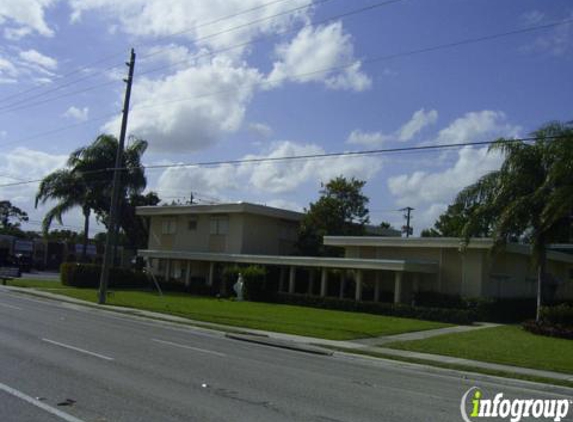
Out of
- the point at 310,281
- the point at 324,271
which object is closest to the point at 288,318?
the point at 324,271

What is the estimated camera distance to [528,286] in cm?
3725

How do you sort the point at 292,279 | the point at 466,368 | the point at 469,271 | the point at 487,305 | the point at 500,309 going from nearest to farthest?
the point at 466,368, the point at 487,305, the point at 500,309, the point at 469,271, the point at 292,279

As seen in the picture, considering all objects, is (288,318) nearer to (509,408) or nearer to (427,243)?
(427,243)

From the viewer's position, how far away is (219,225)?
4475cm

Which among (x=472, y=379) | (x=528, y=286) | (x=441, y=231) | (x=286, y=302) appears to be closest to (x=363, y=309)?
(x=286, y=302)

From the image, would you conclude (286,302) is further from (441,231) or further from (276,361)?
(441,231)

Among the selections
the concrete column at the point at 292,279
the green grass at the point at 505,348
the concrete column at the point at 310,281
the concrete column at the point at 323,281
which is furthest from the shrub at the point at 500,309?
the concrete column at the point at 292,279

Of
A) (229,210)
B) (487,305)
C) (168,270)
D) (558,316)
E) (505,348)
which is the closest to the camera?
(505,348)

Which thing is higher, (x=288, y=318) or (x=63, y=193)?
(x=63, y=193)

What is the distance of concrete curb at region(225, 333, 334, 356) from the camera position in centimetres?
1827

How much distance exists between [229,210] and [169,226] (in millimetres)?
7979

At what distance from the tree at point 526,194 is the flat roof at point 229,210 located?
686 inches

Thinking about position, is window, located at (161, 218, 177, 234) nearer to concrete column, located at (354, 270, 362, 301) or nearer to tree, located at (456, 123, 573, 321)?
concrete column, located at (354, 270, 362, 301)

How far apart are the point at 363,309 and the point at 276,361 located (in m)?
18.8
